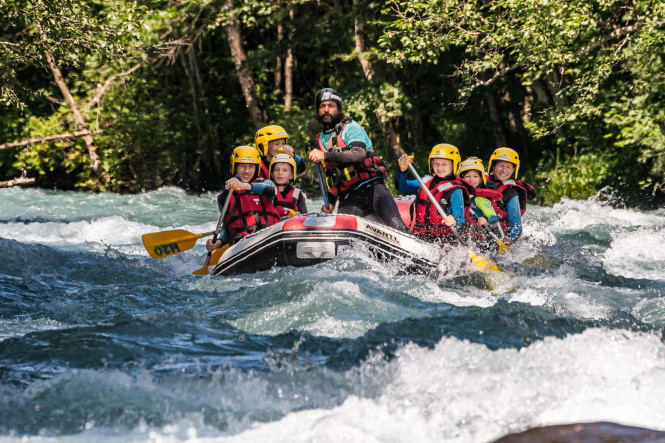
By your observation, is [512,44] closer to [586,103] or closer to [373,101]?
[586,103]

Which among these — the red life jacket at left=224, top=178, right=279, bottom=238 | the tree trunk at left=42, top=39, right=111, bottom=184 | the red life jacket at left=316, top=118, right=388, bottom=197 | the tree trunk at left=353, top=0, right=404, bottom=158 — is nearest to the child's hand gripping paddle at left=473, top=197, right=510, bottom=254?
the red life jacket at left=316, top=118, right=388, bottom=197

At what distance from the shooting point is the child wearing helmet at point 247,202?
7.01 metres

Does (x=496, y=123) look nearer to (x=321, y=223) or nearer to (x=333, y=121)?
(x=333, y=121)

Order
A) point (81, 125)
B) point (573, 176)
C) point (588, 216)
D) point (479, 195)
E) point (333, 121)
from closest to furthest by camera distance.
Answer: point (333, 121)
point (479, 195)
point (588, 216)
point (573, 176)
point (81, 125)

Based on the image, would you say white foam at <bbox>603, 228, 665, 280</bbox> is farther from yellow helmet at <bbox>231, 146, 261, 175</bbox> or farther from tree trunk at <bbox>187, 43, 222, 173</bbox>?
tree trunk at <bbox>187, 43, 222, 173</bbox>

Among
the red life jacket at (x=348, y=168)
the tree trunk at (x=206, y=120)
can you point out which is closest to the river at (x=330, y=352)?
the red life jacket at (x=348, y=168)

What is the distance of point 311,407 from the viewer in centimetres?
342

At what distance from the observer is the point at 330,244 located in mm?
6160

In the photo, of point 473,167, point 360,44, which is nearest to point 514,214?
point 473,167

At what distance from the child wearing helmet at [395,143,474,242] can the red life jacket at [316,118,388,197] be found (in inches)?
11.5

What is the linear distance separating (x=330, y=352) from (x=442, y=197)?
296 cm

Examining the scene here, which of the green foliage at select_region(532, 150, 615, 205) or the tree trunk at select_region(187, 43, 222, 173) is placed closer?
the green foliage at select_region(532, 150, 615, 205)

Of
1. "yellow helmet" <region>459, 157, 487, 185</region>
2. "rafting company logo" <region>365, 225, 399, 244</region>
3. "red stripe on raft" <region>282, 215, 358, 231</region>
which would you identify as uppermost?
"yellow helmet" <region>459, 157, 487, 185</region>

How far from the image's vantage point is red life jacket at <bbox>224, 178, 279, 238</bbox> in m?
7.16
